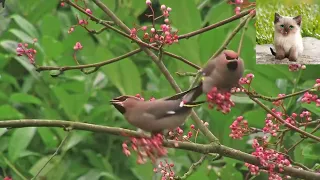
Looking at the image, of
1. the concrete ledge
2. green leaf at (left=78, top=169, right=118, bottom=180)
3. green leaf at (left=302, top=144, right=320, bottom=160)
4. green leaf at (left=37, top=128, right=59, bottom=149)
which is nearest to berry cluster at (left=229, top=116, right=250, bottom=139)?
the concrete ledge

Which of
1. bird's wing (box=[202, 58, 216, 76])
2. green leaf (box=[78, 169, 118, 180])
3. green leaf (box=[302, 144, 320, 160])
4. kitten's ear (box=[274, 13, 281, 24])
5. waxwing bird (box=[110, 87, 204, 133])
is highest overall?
bird's wing (box=[202, 58, 216, 76])

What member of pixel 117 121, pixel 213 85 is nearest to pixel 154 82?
pixel 117 121

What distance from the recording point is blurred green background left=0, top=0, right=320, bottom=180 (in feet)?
4.37

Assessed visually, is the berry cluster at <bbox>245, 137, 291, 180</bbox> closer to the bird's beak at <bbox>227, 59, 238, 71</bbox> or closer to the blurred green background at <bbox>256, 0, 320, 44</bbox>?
the blurred green background at <bbox>256, 0, 320, 44</bbox>

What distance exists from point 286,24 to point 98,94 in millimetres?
1095

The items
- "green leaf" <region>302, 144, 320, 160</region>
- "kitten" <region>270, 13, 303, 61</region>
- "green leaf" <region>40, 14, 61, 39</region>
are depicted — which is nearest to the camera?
"kitten" <region>270, 13, 303, 61</region>

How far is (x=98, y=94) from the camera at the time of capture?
5.77 feet

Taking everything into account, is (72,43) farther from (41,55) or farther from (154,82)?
(154,82)

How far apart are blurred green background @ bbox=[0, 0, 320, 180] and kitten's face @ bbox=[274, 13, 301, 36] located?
0.37m

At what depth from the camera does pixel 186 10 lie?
1162 mm

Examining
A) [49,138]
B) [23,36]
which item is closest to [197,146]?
[49,138]

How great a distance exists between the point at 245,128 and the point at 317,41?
0.20m

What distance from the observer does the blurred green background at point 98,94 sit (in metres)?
1.33

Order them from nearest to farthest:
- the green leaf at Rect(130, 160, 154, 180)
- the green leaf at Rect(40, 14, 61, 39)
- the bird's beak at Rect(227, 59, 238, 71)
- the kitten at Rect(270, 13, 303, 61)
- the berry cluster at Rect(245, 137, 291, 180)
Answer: the bird's beak at Rect(227, 59, 238, 71) < the kitten at Rect(270, 13, 303, 61) < the berry cluster at Rect(245, 137, 291, 180) < the green leaf at Rect(130, 160, 154, 180) < the green leaf at Rect(40, 14, 61, 39)
